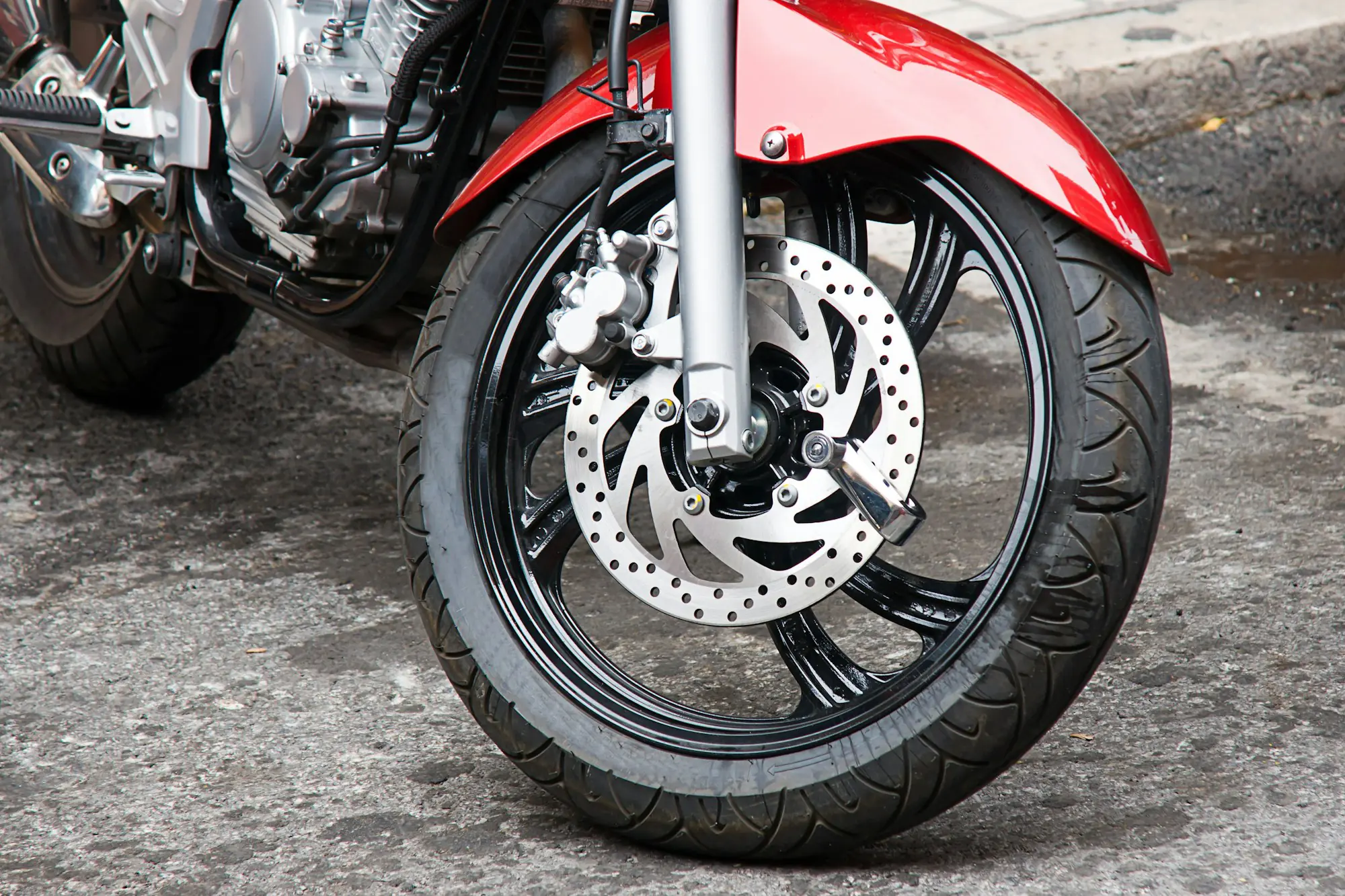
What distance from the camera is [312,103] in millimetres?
2148

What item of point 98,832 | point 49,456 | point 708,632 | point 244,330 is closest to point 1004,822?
point 708,632

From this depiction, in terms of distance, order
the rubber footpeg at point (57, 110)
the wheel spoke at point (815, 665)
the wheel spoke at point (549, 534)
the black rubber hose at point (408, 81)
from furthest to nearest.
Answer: the rubber footpeg at point (57, 110)
the black rubber hose at point (408, 81)
the wheel spoke at point (549, 534)
the wheel spoke at point (815, 665)

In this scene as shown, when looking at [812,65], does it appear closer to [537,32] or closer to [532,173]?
[532,173]

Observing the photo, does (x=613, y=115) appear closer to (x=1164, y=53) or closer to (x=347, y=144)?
(x=347, y=144)

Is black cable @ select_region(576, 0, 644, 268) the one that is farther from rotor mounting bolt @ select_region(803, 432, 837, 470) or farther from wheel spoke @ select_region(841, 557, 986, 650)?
wheel spoke @ select_region(841, 557, 986, 650)

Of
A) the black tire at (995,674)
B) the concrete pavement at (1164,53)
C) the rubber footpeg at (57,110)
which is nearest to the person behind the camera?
the black tire at (995,674)

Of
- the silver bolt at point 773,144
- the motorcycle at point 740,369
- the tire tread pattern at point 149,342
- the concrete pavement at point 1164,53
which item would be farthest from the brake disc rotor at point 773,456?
the concrete pavement at point 1164,53

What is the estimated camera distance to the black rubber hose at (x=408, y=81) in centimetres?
203

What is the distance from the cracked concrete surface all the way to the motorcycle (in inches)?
6.3

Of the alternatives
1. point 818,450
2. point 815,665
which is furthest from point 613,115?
point 815,665

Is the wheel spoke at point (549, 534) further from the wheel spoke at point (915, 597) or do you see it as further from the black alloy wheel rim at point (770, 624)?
the wheel spoke at point (915, 597)

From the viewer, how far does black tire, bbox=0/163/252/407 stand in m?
3.13

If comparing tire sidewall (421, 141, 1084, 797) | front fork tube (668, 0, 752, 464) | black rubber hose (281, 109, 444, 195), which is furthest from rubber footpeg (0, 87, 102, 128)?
front fork tube (668, 0, 752, 464)

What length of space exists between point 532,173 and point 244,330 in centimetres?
211
